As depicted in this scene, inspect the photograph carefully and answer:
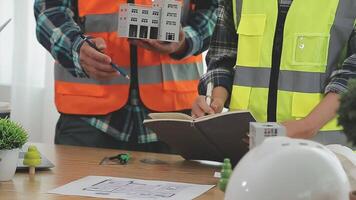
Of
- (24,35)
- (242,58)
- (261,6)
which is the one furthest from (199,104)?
(24,35)

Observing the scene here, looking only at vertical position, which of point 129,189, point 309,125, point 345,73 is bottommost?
point 129,189

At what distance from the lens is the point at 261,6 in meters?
1.62

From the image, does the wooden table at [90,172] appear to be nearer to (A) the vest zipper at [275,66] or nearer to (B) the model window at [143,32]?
(A) the vest zipper at [275,66]

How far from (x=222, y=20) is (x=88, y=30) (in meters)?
0.42

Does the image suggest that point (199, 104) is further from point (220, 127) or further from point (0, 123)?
point (0, 123)

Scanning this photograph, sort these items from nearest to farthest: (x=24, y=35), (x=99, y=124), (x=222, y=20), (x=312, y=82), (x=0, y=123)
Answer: (x=0, y=123), (x=312, y=82), (x=222, y=20), (x=99, y=124), (x=24, y=35)

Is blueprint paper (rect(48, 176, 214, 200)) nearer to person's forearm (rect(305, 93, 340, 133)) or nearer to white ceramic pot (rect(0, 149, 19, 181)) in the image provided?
white ceramic pot (rect(0, 149, 19, 181))

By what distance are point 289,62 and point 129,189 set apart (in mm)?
571

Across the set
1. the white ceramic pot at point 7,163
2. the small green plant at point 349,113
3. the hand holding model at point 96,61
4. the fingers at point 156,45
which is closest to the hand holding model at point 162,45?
the fingers at point 156,45

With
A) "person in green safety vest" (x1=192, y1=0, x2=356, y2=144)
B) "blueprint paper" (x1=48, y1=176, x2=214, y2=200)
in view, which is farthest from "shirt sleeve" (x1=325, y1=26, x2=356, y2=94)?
"blueprint paper" (x1=48, y1=176, x2=214, y2=200)

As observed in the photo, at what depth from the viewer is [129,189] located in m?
1.23

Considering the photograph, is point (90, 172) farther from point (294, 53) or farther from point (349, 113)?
point (349, 113)

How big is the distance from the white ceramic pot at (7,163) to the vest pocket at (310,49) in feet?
2.32

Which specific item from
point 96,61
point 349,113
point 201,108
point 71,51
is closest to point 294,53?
point 201,108
